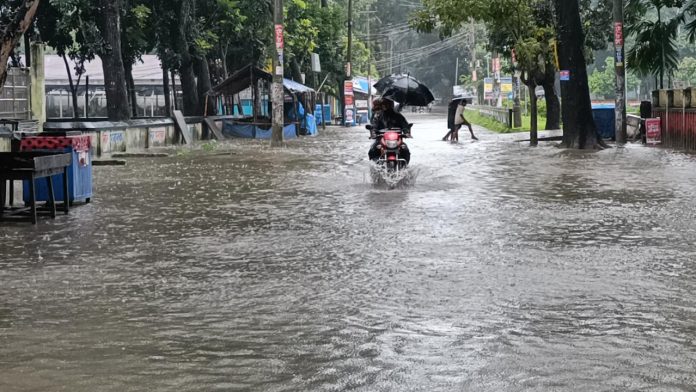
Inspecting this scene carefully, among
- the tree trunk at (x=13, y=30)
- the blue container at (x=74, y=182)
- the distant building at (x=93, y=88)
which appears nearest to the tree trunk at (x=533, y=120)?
the blue container at (x=74, y=182)

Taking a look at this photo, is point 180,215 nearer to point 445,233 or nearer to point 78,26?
point 445,233

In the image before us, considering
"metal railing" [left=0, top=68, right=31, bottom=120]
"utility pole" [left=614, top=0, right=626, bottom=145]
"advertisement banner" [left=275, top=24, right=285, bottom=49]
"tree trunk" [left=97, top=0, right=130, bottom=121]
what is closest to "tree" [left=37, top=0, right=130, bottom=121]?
"tree trunk" [left=97, top=0, right=130, bottom=121]

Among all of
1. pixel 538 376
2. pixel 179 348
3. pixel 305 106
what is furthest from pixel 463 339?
pixel 305 106

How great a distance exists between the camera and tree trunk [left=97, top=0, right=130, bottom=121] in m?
35.2

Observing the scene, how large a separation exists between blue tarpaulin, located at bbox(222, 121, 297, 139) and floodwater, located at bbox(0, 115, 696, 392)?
89.2 feet

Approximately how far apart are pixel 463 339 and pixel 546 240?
5157 mm

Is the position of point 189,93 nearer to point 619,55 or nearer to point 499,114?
point 499,114

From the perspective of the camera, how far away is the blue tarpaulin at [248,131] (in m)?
45.6

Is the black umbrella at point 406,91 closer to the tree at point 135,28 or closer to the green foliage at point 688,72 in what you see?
the tree at point 135,28

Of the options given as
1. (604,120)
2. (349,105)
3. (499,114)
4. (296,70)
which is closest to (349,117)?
(349,105)

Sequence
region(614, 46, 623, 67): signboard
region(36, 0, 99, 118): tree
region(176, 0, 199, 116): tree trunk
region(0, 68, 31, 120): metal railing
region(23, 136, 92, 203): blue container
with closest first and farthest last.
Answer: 1. region(23, 136, 92, 203): blue container
2. region(0, 68, 31, 120): metal railing
3. region(614, 46, 623, 67): signboard
4. region(36, 0, 99, 118): tree
5. region(176, 0, 199, 116): tree trunk

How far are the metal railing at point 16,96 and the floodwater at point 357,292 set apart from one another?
1210 cm

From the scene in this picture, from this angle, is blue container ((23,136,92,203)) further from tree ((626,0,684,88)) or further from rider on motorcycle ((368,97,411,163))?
tree ((626,0,684,88))

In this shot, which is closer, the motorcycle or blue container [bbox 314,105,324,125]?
the motorcycle
